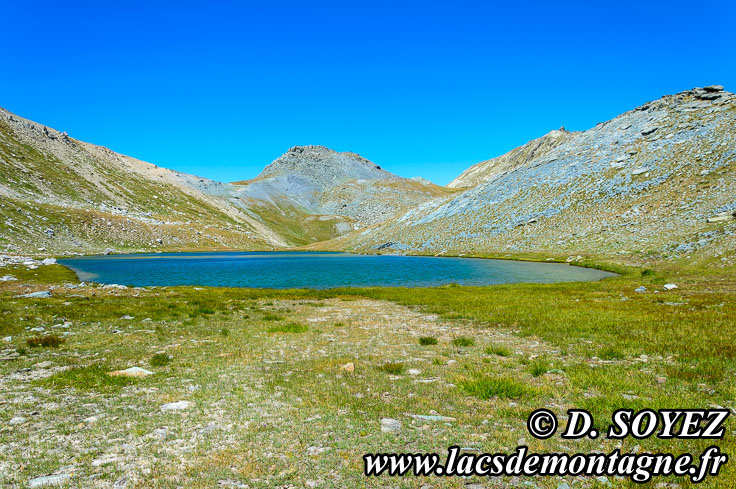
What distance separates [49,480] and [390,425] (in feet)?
21.9

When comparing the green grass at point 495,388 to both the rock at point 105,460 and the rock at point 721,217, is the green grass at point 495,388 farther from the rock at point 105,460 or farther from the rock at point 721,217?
the rock at point 721,217

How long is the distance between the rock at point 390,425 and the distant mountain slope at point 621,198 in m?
67.2

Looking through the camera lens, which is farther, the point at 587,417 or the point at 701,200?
the point at 701,200

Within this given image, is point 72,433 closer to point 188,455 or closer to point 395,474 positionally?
point 188,455

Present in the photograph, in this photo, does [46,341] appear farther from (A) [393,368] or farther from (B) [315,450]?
(B) [315,450]

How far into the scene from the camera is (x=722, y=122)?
376 ft

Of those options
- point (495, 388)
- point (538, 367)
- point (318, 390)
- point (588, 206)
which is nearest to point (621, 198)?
point (588, 206)

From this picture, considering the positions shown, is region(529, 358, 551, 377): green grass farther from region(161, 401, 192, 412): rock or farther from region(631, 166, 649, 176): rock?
region(631, 166, 649, 176): rock

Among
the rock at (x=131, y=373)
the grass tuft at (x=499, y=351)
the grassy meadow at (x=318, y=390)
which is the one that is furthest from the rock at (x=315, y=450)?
the grass tuft at (x=499, y=351)

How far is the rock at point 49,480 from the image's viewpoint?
6.29 meters

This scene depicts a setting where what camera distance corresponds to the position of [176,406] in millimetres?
9977

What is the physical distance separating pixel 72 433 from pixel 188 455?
3.33 m

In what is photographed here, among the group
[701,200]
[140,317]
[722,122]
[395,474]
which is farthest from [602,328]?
[722,122]

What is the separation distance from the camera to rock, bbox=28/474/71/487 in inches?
248
